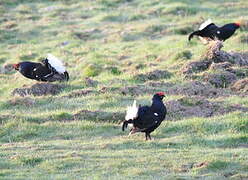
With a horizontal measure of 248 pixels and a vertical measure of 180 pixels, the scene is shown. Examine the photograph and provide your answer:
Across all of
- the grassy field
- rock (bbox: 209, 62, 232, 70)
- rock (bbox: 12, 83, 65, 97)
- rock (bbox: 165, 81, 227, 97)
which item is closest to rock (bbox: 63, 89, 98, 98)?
the grassy field

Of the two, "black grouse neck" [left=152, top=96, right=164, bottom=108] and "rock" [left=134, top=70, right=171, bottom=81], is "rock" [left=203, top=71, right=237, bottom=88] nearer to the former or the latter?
"rock" [left=134, top=70, right=171, bottom=81]

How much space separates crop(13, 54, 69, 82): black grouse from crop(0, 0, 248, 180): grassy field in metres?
0.29

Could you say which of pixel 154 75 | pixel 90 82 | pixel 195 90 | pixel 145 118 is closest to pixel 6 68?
pixel 90 82

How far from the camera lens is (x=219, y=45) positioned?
60.3ft

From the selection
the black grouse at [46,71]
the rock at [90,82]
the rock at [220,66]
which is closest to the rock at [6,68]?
the black grouse at [46,71]

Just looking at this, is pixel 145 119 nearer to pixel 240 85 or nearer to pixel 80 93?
pixel 80 93

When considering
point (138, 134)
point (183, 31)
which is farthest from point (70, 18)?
point (138, 134)

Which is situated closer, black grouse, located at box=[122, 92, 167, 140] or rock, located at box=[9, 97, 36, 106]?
black grouse, located at box=[122, 92, 167, 140]

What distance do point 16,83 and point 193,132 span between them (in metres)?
7.02

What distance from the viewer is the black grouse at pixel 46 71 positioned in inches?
707

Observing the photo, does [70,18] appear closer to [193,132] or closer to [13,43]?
[13,43]

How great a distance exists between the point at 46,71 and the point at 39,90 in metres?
0.79

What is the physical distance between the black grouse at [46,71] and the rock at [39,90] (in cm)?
46

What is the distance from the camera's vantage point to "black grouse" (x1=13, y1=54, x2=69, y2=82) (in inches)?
707
